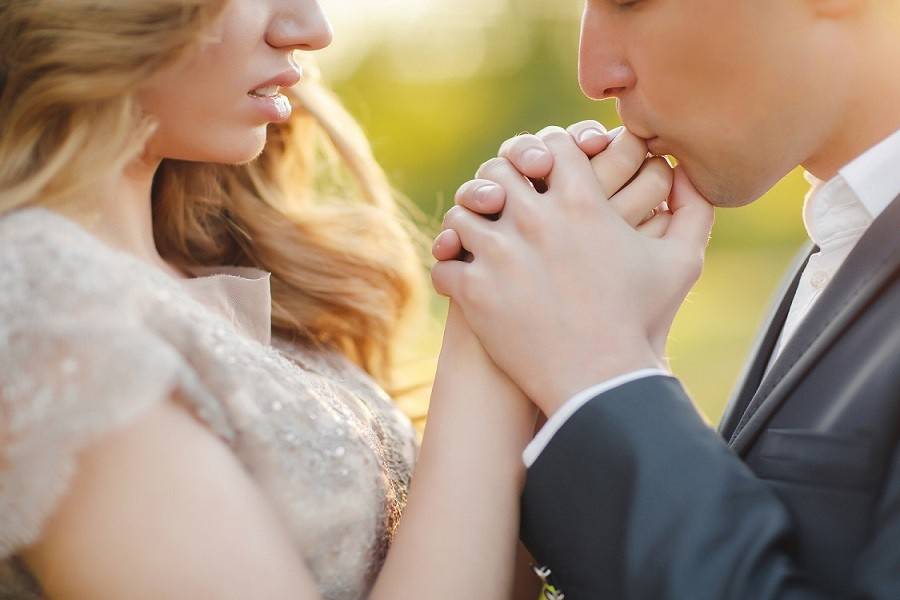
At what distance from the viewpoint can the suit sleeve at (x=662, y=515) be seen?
1.46 metres

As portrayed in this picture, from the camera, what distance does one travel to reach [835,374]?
158 centimetres

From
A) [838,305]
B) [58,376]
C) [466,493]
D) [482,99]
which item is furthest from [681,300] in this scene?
[482,99]

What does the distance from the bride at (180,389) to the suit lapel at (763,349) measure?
0.49 m

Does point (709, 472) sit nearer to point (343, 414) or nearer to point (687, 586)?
point (687, 586)

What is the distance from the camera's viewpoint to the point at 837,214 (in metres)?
1.88

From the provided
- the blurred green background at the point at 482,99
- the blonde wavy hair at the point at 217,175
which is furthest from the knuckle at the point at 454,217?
the blurred green background at the point at 482,99

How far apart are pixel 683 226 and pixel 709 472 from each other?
52cm

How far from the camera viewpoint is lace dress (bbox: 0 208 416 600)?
1.47 meters

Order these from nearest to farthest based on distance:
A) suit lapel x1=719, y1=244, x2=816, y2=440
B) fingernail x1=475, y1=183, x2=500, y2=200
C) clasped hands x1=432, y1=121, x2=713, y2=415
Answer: clasped hands x1=432, y1=121, x2=713, y2=415, fingernail x1=475, y1=183, x2=500, y2=200, suit lapel x1=719, y1=244, x2=816, y2=440

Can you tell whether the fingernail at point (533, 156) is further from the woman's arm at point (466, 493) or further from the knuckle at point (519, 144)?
the woman's arm at point (466, 493)

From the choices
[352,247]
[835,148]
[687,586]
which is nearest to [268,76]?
[352,247]

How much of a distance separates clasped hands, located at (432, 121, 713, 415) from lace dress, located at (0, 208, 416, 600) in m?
0.32

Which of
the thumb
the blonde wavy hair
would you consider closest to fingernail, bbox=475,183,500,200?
the thumb

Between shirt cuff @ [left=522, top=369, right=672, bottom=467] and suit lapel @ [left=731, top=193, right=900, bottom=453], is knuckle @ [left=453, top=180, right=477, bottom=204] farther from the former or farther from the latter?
suit lapel @ [left=731, top=193, right=900, bottom=453]
